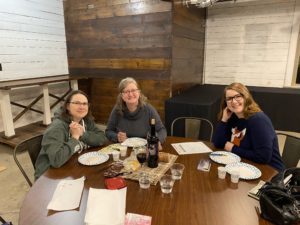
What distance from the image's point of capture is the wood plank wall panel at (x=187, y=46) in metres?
3.64

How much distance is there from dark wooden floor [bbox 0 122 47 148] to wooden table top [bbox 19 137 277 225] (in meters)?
2.40

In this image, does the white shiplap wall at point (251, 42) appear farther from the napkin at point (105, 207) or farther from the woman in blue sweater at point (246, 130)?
the napkin at point (105, 207)

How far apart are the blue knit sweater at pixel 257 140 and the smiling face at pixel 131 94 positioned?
85 centimetres

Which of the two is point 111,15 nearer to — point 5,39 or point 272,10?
point 5,39

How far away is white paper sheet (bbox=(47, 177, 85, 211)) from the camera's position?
105cm

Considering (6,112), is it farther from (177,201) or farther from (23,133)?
Result: (177,201)

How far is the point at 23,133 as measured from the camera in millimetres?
3689

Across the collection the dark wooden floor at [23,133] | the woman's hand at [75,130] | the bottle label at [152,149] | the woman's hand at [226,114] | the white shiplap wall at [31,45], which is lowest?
the dark wooden floor at [23,133]

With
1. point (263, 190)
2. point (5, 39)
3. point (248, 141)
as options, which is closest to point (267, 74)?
point (248, 141)

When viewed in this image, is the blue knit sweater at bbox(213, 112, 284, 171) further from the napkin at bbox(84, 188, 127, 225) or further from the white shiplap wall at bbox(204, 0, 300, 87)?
the white shiplap wall at bbox(204, 0, 300, 87)

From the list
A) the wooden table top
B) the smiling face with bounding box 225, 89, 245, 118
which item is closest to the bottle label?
the wooden table top

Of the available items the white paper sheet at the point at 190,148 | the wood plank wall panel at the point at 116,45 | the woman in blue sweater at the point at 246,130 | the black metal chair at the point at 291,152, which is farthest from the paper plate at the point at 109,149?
the wood plank wall panel at the point at 116,45

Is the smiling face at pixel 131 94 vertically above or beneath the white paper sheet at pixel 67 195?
above

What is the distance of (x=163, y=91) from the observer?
374cm
